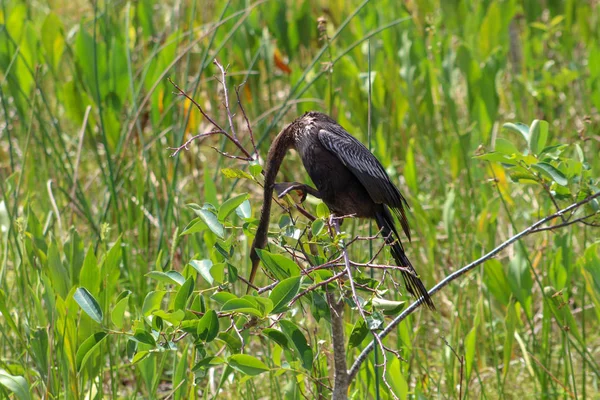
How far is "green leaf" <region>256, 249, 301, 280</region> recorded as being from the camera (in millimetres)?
2029

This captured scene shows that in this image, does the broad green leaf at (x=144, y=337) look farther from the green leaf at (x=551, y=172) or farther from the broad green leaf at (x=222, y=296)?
the green leaf at (x=551, y=172)

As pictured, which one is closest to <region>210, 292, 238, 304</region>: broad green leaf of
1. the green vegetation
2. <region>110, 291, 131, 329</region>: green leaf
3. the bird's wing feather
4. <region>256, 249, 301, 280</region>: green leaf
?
the green vegetation

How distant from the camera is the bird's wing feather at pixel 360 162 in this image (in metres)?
2.50

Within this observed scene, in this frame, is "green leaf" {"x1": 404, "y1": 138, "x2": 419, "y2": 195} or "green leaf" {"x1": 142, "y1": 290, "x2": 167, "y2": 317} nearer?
"green leaf" {"x1": 142, "y1": 290, "x2": 167, "y2": 317}

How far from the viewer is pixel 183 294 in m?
2.06

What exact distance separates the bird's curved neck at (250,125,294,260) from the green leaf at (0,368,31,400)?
0.71 metres

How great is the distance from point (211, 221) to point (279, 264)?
22 centimetres

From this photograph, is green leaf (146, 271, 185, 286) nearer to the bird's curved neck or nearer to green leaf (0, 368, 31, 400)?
the bird's curved neck

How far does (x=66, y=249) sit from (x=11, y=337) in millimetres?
490

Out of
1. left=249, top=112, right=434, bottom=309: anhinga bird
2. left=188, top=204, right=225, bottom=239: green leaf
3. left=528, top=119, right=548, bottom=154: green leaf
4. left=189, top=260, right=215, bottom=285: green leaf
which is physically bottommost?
left=189, top=260, right=215, bottom=285: green leaf

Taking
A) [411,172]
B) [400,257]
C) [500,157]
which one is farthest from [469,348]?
[411,172]

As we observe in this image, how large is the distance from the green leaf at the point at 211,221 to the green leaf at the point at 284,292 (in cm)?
25

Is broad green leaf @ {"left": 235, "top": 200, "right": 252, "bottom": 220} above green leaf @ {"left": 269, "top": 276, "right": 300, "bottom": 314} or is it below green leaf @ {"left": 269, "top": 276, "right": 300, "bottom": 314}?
above

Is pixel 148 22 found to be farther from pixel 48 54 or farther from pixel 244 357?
pixel 244 357
